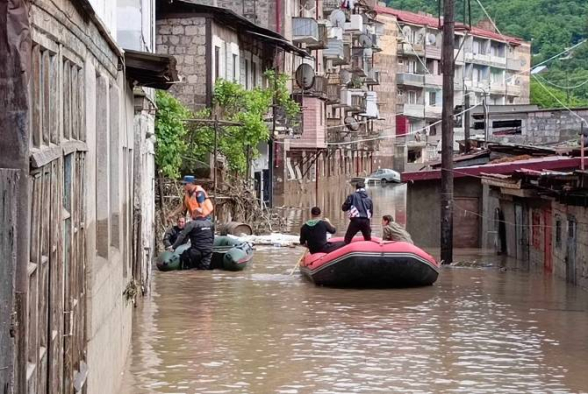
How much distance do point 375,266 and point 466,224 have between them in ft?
36.4

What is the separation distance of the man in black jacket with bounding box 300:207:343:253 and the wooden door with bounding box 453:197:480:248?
9.18m

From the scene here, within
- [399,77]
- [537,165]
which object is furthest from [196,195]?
[399,77]

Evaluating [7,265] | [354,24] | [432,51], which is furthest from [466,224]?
[432,51]

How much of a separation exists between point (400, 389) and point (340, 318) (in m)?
5.94

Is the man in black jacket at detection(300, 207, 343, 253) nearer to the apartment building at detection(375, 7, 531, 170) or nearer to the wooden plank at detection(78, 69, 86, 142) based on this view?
the wooden plank at detection(78, 69, 86, 142)

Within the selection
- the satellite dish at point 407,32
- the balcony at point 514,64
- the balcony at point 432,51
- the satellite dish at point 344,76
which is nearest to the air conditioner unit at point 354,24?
the satellite dish at point 344,76

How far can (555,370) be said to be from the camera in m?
15.4

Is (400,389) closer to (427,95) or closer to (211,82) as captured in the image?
(211,82)

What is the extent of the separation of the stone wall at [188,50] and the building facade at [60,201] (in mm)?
23430

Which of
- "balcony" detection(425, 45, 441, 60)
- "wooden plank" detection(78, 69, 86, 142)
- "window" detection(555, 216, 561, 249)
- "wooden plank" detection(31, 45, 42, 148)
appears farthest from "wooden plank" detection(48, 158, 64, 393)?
"balcony" detection(425, 45, 441, 60)

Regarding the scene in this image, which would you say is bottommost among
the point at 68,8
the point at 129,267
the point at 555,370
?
the point at 555,370

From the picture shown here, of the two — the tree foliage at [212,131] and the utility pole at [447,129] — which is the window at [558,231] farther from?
the tree foliage at [212,131]

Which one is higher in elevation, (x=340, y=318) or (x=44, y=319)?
(x=44, y=319)

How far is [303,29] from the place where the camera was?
Result: 59281 millimetres
